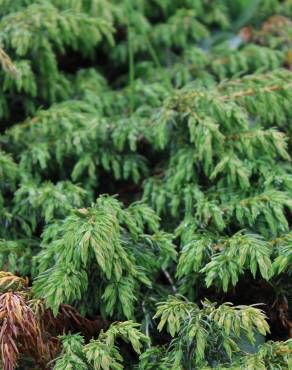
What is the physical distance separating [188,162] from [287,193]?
37 centimetres

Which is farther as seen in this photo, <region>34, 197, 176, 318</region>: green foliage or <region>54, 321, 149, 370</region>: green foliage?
<region>34, 197, 176, 318</region>: green foliage

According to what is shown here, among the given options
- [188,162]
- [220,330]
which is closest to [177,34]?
[188,162]

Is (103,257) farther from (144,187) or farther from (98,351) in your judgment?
(144,187)

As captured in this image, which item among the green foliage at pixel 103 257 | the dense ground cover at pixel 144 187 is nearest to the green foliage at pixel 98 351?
the dense ground cover at pixel 144 187

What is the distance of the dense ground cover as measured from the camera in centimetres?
168

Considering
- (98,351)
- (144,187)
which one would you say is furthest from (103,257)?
(144,187)

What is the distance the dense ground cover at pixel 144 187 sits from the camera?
168 centimetres

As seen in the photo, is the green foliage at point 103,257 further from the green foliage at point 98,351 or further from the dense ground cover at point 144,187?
the green foliage at point 98,351

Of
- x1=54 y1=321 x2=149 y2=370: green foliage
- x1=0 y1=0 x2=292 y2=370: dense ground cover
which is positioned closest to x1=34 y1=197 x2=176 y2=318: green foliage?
x1=0 y1=0 x2=292 y2=370: dense ground cover

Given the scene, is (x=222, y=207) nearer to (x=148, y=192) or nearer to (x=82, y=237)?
(x=148, y=192)

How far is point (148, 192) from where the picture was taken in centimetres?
220

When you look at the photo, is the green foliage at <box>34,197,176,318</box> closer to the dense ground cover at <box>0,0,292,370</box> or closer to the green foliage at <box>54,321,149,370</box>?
the dense ground cover at <box>0,0,292,370</box>

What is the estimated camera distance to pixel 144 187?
7.32 feet

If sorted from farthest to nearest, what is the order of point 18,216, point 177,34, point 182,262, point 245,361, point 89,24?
point 177,34, point 89,24, point 18,216, point 182,262, point 245,361
